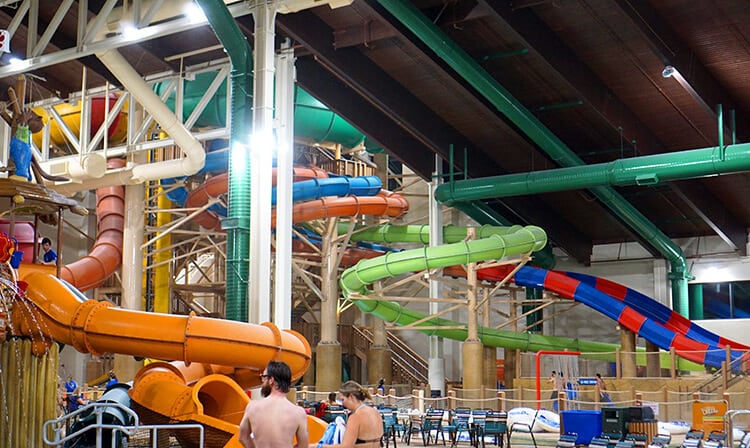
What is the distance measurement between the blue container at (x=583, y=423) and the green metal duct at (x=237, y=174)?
562cm

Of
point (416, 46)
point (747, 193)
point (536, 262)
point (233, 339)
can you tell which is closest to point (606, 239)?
point (536, 262)

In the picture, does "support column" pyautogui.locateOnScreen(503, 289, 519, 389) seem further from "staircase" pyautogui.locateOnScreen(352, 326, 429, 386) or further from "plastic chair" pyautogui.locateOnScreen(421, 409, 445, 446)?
"plastic chair" pyautogui.locateOnScreen(421, 409, 445, 446)

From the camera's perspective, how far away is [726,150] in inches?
852

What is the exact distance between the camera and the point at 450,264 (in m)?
23.8

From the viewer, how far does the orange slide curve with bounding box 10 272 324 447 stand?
11.8m

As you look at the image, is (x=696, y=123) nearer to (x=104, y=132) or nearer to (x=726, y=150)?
(x=726, y=150)

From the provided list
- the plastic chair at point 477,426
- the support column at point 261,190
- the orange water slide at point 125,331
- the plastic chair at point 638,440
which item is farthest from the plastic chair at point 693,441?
the support column at point 261,190

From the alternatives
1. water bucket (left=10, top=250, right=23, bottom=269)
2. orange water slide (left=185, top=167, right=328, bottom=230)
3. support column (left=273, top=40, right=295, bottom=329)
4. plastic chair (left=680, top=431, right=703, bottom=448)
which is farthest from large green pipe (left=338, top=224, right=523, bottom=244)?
water bucket (left=10, top=250, right=23, bottom=269)

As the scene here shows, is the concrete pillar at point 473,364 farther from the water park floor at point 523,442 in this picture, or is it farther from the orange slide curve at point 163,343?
the orange slide curve at point 163,343

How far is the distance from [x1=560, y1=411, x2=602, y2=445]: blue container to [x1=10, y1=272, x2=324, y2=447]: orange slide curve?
4898 mm

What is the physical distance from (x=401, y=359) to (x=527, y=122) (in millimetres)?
14017

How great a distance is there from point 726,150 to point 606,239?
420 inches

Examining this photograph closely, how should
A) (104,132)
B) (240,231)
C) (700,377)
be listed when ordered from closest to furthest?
(240,231) < (104,132) < (700,377)

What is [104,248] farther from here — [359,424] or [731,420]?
[359,424]
